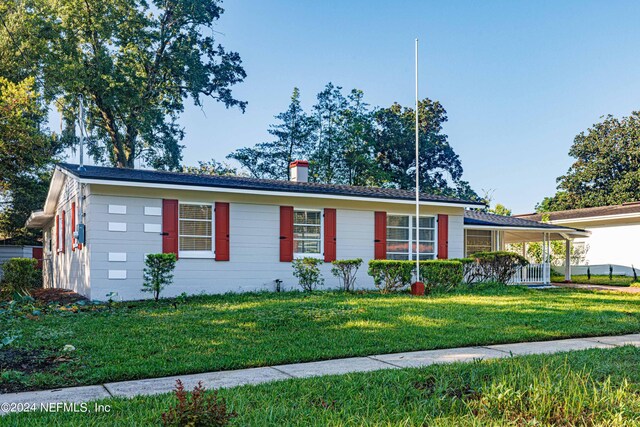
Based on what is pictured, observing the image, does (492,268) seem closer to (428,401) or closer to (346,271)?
(346,271)

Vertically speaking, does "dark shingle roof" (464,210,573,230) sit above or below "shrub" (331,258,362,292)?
above

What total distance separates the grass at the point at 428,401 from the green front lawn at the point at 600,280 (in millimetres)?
18480

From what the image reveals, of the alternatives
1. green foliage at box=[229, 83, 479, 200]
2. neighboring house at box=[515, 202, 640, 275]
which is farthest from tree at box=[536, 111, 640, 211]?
green foliage at box=[229, 83, 479, 200]

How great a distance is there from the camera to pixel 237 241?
1348 centimetres

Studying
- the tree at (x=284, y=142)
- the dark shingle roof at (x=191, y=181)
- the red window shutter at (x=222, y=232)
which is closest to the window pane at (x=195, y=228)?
the red window shutter at (x=222, y=232)

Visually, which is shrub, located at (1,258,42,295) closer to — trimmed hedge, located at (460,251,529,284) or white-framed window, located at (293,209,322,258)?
white-framed window, located at (293,209,322,258)

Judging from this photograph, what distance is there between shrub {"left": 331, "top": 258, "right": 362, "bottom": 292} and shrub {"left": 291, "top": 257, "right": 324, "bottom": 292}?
47 centimetres

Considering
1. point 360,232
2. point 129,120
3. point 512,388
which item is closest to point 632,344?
point 512,388

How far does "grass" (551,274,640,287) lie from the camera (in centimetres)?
2080

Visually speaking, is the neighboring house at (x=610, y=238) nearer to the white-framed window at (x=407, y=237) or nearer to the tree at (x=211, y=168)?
the white-framed window at (x=407, y=237)

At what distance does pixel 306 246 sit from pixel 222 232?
2576 mm

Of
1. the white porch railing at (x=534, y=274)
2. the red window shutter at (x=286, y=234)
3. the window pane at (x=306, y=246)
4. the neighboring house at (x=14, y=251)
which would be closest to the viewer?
the red window shutter at (x=286, y=234)

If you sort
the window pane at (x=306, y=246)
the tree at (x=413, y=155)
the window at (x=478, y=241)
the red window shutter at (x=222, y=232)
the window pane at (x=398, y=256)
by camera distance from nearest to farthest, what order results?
the red window shutter at (x=222, y=232), the window pane at (x=306, y=246), the window pane at (x=398, y=256), the window at (x=478, y=241), the tree at (x=413, y=155)

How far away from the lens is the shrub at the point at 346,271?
13.4 m
